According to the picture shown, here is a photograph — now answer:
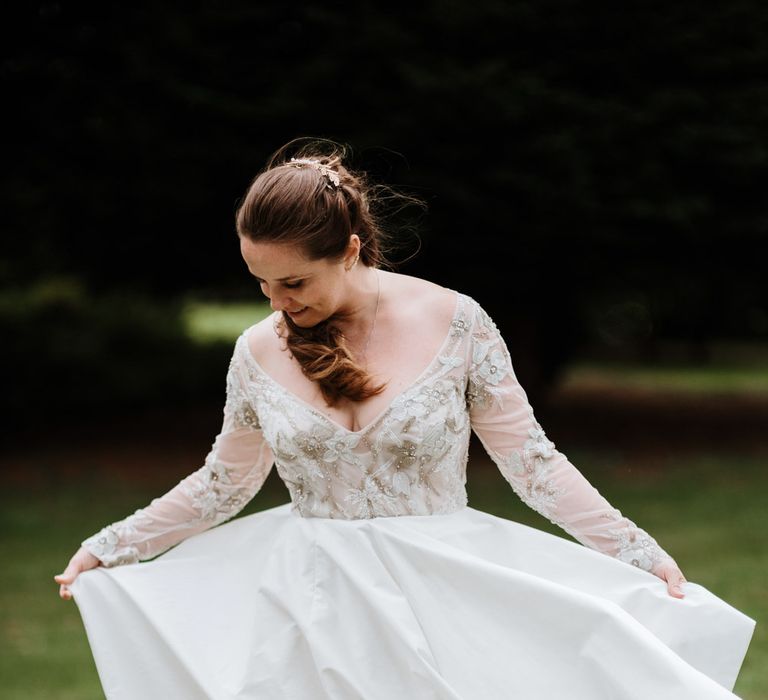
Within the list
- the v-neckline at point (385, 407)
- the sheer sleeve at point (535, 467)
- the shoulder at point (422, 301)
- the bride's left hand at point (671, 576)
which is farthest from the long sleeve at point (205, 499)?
the bride's left hand at point (671, 576)

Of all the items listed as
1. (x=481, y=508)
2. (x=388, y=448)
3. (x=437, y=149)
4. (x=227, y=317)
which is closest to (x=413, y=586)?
(x=388, y=448)

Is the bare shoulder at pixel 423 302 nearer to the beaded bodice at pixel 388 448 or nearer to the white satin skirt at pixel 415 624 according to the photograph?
the beaded bodice at pixel 388 448

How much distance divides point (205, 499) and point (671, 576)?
137 cm

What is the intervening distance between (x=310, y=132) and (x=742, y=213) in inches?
172

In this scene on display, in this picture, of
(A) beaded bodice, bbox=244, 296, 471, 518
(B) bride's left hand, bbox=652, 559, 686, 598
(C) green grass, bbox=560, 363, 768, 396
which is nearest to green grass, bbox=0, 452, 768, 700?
(B) bride's left hand, bbox=652, 559, 686, 598

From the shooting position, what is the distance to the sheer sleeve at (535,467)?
2.86 meters

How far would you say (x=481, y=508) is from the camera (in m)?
9.16

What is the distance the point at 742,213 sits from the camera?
34.6 ft

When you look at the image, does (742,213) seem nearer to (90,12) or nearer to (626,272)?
(626,272)

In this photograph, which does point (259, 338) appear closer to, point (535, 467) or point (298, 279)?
point (298, 279)

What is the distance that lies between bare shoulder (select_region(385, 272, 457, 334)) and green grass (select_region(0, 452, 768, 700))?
10.8ft

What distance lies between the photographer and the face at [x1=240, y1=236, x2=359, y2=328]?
271 centimetres

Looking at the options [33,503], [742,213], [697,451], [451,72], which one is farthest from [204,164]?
[697,451]

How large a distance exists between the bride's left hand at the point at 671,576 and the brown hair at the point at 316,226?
2.94ft
